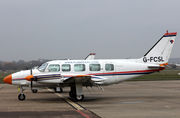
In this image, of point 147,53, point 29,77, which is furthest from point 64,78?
point 147,53

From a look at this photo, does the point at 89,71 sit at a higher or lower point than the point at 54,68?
lower

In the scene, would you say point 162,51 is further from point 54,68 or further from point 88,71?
point 54,68

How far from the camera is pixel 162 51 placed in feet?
56.6

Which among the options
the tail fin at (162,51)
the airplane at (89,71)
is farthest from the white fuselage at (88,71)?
the tail fin at (162,51)

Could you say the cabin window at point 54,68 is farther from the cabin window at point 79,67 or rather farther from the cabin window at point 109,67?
the cabin window at point 109,67

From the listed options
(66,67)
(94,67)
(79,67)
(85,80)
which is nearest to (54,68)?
(66,67)

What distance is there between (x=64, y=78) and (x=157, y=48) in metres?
6.96

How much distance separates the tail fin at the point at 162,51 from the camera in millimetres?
17188

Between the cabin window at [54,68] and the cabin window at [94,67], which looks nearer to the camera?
the cabin window at [54,68]

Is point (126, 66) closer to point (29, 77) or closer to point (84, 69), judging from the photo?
point (84, 69)

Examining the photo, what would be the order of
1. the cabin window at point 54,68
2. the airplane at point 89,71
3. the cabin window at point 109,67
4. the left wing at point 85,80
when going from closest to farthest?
the left wing at point 85,80 → the airplane at point 89,71 → the cabin window at point 54,68 → the cabin window at point 109,67

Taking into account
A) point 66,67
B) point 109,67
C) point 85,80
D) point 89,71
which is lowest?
point 85,80

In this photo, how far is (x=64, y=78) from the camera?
1495 centimetres

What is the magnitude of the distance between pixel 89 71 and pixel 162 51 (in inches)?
212
